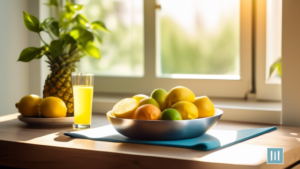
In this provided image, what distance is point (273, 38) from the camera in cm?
150

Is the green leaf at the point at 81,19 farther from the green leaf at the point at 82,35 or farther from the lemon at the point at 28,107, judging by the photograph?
the lemon at the point at 28,107

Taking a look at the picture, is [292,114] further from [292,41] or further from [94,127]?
[94,127]

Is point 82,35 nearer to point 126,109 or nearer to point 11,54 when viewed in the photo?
point 11,54

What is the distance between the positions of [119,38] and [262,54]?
0.73 m

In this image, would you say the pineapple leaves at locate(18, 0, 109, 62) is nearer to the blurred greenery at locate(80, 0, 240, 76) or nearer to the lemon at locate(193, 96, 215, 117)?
the blurred greenery at locate(80, 0, 240, 76)

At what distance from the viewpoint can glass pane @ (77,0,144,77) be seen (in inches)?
71.6

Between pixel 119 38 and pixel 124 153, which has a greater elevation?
pixel 119 38

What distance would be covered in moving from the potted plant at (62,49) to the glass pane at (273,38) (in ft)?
2.48

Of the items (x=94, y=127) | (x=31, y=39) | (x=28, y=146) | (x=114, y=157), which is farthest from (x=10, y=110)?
(x=114, y=157)

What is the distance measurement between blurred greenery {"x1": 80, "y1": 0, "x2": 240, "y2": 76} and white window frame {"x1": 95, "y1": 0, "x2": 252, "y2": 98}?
0.04 meters

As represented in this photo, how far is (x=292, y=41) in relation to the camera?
1267 mm

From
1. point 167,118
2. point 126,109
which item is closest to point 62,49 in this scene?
point 126,109

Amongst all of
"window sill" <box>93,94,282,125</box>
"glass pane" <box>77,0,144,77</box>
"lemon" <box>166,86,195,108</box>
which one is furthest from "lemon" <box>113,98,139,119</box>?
"glass pane" <box>77,0,144,77</box>

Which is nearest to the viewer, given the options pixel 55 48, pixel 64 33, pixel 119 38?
pixel 55 48
